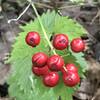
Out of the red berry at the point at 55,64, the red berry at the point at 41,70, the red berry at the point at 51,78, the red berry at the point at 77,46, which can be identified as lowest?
the red berry at the point at 51,78

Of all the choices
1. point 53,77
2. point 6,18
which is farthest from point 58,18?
point 6,18

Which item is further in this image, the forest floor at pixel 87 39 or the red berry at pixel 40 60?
the forest floor at pixel 87 39

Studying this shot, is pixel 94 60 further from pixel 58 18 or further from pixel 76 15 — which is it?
pixel 58 18

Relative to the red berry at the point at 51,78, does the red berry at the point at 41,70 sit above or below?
above

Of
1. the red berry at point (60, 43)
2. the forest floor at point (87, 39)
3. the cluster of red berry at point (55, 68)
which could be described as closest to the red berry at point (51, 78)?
the cluster of red berry at point (55, 68)

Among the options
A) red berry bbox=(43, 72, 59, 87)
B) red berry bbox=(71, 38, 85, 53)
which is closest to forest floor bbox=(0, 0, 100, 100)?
red berry bbox=(71, 38, 85, 53)

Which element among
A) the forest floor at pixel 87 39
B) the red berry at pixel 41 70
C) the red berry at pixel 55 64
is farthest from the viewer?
the forest floor at pixel 87 39

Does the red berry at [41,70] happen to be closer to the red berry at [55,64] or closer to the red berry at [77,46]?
the red berry at [55,64]

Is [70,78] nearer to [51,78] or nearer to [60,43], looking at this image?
[51,78]
